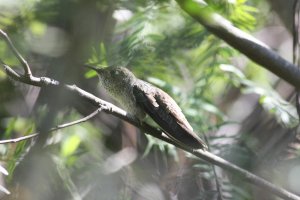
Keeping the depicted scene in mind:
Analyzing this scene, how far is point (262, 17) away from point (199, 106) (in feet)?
4.68

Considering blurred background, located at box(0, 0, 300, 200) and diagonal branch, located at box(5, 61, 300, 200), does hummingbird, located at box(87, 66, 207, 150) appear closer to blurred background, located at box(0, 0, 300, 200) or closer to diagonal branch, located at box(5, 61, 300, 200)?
diagonal branch, located at box(5, 61, 300, 200)

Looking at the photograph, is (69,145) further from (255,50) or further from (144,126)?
(255,50)

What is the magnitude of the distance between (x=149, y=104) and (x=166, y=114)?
0.11m

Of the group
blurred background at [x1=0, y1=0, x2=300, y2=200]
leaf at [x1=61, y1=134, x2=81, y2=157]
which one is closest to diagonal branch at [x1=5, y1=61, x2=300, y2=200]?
blurred background at [x1=0, y1=0, x2=300, y2=200]

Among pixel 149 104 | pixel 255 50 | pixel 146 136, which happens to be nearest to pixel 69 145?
pixel 146 136

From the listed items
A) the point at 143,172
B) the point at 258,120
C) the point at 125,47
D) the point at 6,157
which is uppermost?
the point at 125,47

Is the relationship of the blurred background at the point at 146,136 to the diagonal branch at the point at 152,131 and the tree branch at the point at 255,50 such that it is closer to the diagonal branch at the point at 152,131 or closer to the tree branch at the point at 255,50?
the tree branch at the point at 255,50

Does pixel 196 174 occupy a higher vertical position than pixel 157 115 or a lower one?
lower

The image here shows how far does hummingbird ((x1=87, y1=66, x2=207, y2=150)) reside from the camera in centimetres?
227

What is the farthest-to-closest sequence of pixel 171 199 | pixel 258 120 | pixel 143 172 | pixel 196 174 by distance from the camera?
pixel 258 120 < pixel 143 172 < pixel 196 174 < pixel 171 199

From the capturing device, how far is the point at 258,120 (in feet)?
14.5

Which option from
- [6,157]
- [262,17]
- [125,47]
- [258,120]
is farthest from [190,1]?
[262,17]

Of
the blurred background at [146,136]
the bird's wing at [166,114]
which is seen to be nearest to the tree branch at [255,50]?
the blurred background at [146,136]

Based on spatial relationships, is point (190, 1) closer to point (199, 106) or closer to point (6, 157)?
point (6, 157)
